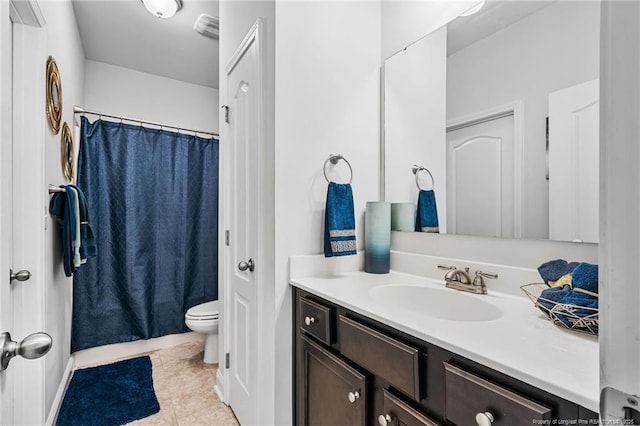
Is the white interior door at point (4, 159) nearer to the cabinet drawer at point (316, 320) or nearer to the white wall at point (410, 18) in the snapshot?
the cabinet drawer at point (316, 320)

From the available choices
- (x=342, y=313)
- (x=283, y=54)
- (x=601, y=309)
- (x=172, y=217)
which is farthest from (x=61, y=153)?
(x=601, y=309)

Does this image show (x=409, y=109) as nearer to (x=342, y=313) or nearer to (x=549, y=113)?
(x=549, y=113)

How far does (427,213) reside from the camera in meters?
1.51

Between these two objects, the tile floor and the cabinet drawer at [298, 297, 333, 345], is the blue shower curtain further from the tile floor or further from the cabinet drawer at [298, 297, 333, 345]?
the cabinet drawer at [298, 297, 333, 345]

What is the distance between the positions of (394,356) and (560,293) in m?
0.46

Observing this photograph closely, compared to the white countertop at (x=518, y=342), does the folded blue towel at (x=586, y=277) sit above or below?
above

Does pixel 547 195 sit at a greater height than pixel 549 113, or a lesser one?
lesser

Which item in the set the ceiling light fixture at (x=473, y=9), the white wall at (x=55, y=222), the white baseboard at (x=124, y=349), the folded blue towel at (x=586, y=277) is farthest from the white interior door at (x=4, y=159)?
the white baseboard at (x=124, y=349)

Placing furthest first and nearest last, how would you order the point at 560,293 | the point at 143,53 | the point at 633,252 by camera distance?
the point at 143,53 < the point at 560,293 < the point at 633,252

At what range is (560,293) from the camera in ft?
2.71

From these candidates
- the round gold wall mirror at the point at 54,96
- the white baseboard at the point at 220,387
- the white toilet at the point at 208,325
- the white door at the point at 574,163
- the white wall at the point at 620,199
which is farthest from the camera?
the white toilet at the point at 208,325

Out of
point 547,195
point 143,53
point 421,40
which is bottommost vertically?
point 547,195

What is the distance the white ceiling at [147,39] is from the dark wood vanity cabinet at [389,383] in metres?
2.18

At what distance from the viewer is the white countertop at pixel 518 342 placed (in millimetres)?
560
